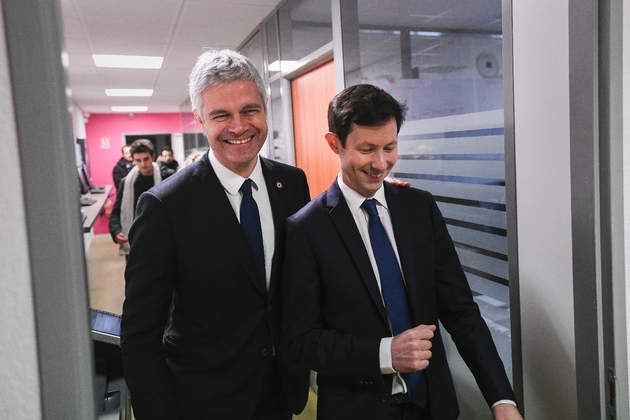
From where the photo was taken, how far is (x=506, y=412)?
1155mm

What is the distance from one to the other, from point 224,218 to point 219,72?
36 cm

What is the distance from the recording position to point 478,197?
179cm

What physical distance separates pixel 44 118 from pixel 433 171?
5.72ft

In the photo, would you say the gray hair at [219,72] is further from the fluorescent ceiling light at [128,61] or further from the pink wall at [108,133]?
the pink wall at [108,133]

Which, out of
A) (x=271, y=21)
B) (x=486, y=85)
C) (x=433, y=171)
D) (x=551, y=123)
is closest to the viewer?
(x=551, y=123)

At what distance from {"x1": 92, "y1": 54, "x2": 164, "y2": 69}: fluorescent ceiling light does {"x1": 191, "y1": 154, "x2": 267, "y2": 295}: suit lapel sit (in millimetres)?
4930

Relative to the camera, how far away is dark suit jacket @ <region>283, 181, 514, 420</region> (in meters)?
1.12

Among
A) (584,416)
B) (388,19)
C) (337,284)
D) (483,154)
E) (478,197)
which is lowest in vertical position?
(584,416)

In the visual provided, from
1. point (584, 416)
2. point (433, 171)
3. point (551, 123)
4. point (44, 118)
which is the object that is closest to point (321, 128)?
point (433, 171)

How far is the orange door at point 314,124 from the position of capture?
3.24 meters

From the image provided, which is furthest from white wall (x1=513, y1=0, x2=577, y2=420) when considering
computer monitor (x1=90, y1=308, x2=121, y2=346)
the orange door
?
the orange door

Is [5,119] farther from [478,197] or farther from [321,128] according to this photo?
[321,128]

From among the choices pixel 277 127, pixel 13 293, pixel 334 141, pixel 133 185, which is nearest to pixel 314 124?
pixel 277 127

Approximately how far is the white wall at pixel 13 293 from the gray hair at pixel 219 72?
2.32 ft
